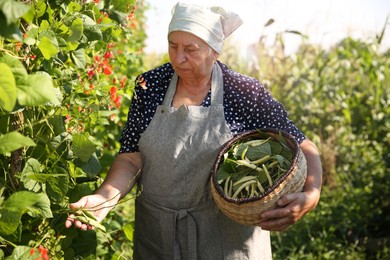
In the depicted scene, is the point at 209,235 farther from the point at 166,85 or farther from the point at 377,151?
the point at 377,151

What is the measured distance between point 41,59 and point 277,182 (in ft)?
2.31

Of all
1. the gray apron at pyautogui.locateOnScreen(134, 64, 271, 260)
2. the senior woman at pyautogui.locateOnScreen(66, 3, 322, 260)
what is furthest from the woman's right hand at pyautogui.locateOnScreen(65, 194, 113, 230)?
the gray apron at pyautogui.locateOnScreen(134, 64, 271, 260)

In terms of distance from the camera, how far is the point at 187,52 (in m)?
1.91

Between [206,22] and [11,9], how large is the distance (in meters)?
0.98

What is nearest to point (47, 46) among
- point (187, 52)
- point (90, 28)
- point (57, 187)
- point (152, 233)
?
point (90, 28)

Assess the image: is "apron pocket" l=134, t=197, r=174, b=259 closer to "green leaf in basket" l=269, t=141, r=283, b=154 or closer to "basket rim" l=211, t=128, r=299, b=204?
"basket rim" l=211, t=128, r=299, b=204

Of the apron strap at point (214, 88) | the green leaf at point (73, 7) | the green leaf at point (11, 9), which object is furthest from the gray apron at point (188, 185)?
the green leaf at point (11, 9)

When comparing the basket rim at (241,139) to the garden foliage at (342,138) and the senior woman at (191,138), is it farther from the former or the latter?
the garden foliage at (342,138)

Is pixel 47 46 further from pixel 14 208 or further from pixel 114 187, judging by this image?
pixel 114 187

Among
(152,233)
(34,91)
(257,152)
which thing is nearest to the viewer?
(34,91)

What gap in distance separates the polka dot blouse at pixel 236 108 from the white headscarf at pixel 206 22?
148 millimetres

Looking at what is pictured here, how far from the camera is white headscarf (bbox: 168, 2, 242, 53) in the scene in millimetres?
1891

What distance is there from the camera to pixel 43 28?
1.46 m

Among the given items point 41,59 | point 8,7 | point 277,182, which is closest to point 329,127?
point 277,182
